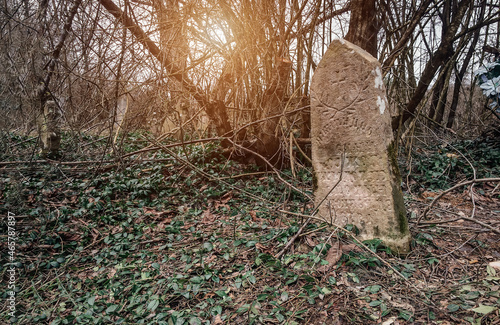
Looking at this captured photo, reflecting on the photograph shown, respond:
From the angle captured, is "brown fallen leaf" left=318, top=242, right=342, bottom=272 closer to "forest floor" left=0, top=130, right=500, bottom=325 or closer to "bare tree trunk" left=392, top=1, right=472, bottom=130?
"forest floor" left=0, top=130, right=500, bottom=325

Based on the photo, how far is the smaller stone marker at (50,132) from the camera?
5410 mm

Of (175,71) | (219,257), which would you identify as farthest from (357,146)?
(175,71)

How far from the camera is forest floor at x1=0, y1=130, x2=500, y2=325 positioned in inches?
87.9

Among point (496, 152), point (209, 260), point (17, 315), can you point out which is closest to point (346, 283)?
point (209, 260)

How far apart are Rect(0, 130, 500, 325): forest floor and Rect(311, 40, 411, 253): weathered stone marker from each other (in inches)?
9.5

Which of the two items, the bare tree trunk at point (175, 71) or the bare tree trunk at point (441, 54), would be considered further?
the bare tree trunk at point (441, 54)

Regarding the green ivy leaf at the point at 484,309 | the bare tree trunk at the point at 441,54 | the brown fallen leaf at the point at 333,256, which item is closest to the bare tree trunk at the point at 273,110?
the bare tree trunk at the point at 441,54

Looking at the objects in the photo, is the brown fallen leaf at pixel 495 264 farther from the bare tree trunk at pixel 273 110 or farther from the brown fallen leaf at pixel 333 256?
the bare tree trunk at pixel 273 110

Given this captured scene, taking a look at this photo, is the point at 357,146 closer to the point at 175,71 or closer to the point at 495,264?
the point at 495,264

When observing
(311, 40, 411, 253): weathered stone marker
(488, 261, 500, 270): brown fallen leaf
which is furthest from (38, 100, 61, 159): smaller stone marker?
(488, 261, 500, 270): brown fallen leaf

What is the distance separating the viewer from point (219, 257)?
120 inches

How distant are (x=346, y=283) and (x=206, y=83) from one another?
3.96 m

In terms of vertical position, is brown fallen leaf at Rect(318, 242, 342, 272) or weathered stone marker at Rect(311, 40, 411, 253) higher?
weathered stone marker at Rect(311, 40, 411, 253)

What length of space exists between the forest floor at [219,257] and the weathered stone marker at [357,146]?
242 millimetres
